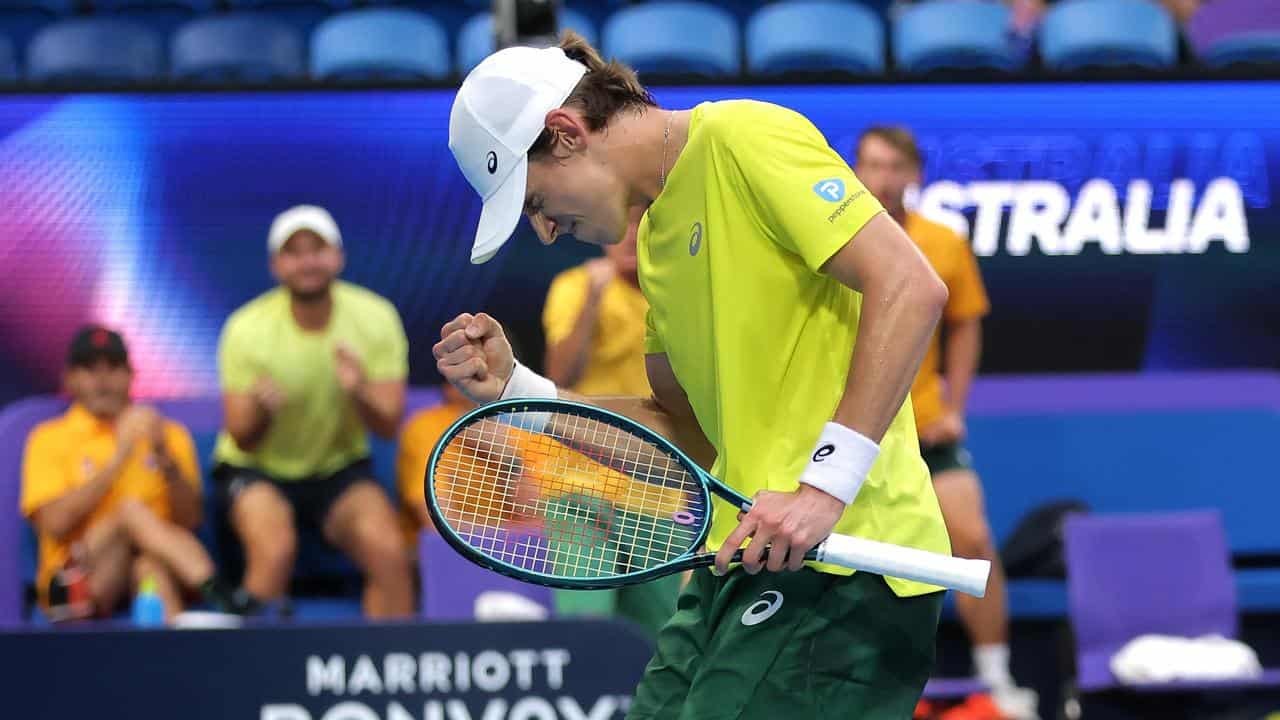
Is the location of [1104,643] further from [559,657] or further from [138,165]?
[138,165]

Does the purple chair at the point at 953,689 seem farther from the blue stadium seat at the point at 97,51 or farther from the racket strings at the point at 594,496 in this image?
the blue stadium seat at the point at 97,51

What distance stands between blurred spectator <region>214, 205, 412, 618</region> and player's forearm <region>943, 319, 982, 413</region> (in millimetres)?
1942

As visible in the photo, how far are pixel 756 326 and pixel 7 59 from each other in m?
5.81

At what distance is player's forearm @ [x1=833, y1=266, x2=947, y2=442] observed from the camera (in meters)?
2.41

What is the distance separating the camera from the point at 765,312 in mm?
2598

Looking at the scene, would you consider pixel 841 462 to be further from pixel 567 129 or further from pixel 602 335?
pixel 602 335

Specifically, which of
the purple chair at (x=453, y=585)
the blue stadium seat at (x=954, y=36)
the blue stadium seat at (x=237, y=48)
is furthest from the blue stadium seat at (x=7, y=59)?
the blue stadium seat at (x=954, y=36)

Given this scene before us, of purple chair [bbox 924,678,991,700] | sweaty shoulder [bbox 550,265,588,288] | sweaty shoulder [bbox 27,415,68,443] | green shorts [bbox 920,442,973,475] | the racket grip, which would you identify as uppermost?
the racket grip

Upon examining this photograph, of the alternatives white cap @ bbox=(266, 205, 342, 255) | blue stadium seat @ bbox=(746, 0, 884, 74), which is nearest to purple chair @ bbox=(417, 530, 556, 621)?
white cap @ bbox=(266, 205, 342, 255)

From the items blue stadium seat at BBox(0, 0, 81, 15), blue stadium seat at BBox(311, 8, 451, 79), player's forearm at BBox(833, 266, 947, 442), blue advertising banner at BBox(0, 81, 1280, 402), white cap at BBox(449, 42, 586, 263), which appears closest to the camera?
player's forearm at BBox(833, 266, 947, 442)

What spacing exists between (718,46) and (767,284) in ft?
15.8

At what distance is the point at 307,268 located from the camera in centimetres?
612

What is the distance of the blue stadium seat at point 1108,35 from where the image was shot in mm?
7176

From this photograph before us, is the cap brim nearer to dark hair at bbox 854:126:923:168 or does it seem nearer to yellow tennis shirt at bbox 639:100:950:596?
yellow tennis shirt at bbox 639:100:950:596
